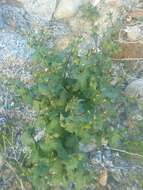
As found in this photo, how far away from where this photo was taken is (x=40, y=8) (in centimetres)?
374

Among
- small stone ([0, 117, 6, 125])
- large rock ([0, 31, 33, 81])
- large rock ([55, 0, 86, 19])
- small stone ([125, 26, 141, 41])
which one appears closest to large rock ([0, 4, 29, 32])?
large rock ([0, 31, 33, 81])

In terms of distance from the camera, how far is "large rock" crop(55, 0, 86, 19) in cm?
368

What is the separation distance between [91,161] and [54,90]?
0.55 metres

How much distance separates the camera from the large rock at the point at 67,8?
3.68 m

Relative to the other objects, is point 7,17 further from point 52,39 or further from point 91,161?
point 91,161

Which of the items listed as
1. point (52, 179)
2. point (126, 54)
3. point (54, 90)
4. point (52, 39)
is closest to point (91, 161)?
point (52, 179)

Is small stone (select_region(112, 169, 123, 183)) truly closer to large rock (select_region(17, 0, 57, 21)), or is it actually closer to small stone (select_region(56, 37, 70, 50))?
small stone (select_region(56, 37, 70, 50))

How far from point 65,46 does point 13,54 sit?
40cm

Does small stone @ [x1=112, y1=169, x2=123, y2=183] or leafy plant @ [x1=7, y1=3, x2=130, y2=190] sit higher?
leafy plant @ [x1=7, y1=3, x2=130, y2=190]

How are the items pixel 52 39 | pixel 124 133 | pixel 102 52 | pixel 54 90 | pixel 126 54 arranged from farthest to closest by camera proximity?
pixel 52 39 < pixel 126 54 < pixel 124 133 < pixel 102 52 < pixel 54 90

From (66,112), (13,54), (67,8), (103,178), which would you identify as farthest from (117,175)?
(67,8)

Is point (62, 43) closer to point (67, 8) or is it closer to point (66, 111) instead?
point (67, 8)

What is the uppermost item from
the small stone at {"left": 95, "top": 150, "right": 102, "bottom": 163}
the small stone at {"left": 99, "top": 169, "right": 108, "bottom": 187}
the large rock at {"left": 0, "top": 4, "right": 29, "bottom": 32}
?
the large rock at {"left": 0, "top": 4, "right": 29, "bottom": 32}

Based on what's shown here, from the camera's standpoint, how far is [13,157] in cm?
268
